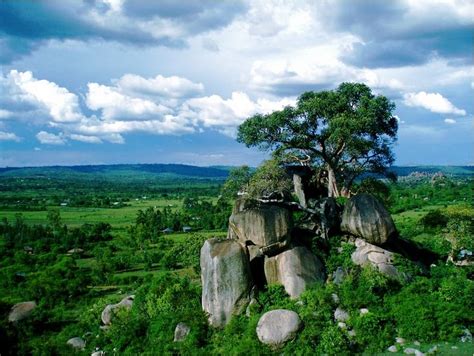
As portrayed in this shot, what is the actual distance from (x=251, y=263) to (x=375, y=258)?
6.30 meters

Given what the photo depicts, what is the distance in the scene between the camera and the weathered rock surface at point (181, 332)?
2319 cm

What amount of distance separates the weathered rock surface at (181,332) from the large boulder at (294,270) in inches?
180

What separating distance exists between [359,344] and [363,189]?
16.1 m

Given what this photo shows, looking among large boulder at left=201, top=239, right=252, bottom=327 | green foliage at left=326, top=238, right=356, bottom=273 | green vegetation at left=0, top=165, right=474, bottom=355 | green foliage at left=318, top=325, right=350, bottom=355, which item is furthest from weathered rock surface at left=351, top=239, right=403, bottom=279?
large boulder at left=201, top=239, right=252, bottom=327

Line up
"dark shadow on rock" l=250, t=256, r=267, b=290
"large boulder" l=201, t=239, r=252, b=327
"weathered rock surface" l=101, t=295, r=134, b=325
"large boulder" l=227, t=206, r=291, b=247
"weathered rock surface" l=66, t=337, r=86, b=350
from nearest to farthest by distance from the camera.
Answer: "large boulder" l=201, t=239, r=252, b=327, "large boulder" l=227, t=206, r=291, b=247, "dark shadow on rock" l=250, t=256, r=267, b=290, "weathered rock surface" l=66, t=337, r=86, b=350, "weathered rock surface" l=101, t=295, r=134, b=325

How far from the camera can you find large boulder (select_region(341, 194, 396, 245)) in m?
25.7

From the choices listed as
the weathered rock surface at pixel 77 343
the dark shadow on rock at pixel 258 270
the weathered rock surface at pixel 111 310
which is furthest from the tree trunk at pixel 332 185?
the weathered rock surface at pixel 77 343

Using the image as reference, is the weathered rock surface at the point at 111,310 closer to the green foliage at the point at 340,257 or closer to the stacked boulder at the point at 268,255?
the stacked boulder at the point at 268,255

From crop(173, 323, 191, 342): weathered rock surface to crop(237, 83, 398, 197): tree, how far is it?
12367mm

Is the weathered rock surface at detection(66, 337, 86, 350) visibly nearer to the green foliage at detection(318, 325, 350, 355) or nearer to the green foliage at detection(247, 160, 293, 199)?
the green foliage at detection(247, 160, 293, 199)

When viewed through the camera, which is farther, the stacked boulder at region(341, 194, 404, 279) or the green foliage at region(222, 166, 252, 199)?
the green foliage at region(222, 166, 252, 199)

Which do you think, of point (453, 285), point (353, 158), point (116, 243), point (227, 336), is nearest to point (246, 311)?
point (227, 336)

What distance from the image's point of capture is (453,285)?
74.7ft

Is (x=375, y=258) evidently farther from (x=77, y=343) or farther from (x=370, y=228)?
(x=77, y=343)
